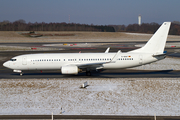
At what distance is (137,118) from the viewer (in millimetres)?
14602

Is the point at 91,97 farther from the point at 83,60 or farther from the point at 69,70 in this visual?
the point at 83,60

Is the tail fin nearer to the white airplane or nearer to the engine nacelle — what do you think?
the white airplane

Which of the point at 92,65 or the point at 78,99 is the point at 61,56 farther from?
the point at 78,99

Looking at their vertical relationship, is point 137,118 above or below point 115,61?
below

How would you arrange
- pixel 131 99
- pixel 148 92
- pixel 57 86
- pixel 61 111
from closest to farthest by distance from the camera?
pixel 61 111, pixel 131 99, pixel 148 92, pixel 57 86

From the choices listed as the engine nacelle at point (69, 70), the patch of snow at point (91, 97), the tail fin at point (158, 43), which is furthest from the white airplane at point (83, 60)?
the patch of snow at point (91, 97)

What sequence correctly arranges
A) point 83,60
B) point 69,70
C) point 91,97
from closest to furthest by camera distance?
point 91,97 < point 69,70 < point 83,60

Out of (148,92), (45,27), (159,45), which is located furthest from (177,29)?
(148,92)

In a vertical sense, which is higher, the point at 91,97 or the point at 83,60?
the point at 83,60

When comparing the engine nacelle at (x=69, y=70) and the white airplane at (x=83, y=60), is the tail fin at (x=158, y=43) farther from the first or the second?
the engine nacelle at (x=69, y=70)

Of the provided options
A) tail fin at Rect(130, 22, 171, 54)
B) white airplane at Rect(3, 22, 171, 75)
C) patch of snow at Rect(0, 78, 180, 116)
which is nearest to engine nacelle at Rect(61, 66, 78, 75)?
white airplane at Rect(3, 22, 171, 75)

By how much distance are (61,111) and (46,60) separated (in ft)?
50.4

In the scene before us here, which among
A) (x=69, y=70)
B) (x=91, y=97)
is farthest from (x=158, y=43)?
(x=91, y=97)

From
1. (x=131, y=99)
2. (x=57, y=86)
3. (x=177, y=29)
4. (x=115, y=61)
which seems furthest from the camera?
(x=177, y=29)
